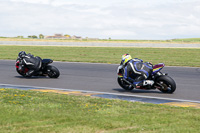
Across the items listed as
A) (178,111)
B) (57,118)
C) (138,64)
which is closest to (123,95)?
(138,64)

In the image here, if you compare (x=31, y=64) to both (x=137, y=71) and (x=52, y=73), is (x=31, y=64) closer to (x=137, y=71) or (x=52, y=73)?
(x=52, y=73)

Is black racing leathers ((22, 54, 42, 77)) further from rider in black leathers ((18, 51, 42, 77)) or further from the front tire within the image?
the front tire

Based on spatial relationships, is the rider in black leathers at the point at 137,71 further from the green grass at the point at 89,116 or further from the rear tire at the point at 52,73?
the rear tire at the point at 52,73

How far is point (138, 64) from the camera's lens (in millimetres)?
12141

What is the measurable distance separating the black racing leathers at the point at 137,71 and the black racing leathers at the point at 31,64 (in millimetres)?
5261

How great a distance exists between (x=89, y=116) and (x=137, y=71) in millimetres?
4815

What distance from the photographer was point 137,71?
1205 centimetres

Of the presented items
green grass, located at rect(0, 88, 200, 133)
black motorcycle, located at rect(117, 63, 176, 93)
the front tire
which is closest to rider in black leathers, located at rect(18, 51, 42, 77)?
black motorcycle, located at rect(117, 63, 176, 93)

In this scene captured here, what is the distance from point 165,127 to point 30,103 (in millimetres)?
3991

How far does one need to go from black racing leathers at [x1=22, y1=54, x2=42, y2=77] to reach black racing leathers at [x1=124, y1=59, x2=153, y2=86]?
17.3 feet

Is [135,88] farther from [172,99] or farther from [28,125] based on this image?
[28,125]

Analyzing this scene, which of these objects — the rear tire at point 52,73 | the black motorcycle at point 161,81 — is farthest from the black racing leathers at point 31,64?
the black motorcycle at point 161,81

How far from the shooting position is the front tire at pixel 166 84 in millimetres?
11594

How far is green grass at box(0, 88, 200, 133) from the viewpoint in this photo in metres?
6.47
